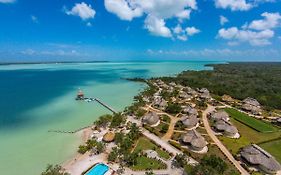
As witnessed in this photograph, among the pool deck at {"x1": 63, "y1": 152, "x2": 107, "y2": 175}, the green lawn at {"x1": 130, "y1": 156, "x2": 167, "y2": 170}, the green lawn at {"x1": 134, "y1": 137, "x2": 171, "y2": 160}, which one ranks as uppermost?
the green lawn at {"x1": 130, "y1": 156, "x2": 167, "y2": 170}

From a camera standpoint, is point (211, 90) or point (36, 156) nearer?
point (36, 156)

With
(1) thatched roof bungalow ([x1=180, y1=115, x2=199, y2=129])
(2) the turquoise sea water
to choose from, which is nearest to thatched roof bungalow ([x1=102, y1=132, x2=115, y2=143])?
(2) the turquoise sea water

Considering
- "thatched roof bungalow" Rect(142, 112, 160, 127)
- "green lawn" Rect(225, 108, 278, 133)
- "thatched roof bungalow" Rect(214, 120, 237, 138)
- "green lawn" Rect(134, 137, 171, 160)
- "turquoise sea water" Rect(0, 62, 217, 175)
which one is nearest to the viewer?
"turquoise sea water" Rect(0, 62, 217, 175)

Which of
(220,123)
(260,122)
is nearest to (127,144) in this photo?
(220,123)

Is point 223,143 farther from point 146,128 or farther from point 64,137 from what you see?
point 64,137

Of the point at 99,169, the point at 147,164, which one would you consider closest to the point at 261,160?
the point at 147,164

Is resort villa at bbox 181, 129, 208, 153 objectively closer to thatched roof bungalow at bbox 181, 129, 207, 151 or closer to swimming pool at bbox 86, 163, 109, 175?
thatched roof bungalow at bbox 181, 129, 207, 151

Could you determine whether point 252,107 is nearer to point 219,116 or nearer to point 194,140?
point 219,116
